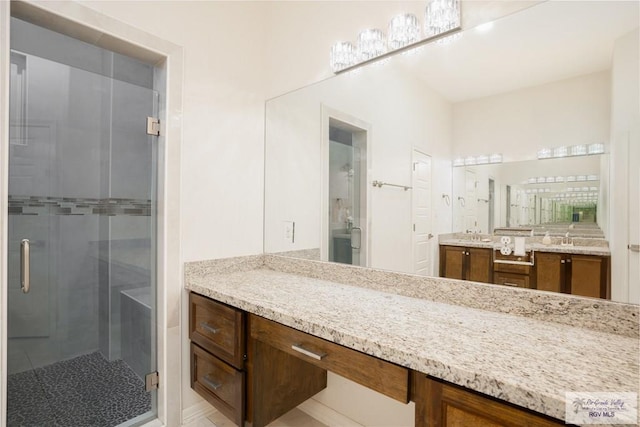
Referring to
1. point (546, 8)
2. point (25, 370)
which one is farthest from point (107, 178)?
point (546, 8)

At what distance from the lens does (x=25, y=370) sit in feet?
5.12

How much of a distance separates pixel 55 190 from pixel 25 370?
0.93 m

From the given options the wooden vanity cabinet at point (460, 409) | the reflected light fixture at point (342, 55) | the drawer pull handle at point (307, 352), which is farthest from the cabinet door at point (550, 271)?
the reflected light fixture at point (342, 55)

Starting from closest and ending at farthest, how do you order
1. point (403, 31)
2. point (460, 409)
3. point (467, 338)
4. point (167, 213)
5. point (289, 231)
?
point (460, 409) → point (467, 338) → point (403, 31) → point (167, 213) → point (289, 231)

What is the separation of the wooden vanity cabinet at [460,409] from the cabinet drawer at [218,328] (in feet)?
2.76

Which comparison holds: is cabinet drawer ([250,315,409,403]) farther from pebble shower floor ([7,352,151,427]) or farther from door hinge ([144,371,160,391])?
pebble shower floor ([7,352,151,427])

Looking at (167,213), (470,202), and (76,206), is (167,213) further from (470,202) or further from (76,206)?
(470,202)

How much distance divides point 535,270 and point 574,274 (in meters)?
0.12

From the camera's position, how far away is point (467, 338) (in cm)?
96

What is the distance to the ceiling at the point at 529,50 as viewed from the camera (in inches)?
42.6

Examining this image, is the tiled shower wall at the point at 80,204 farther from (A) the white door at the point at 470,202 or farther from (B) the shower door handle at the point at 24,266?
(A) the white door at the point at 470,202

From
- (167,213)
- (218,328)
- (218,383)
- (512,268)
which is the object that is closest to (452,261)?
(512,268)

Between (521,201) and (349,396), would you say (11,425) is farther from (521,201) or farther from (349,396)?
(521,201)

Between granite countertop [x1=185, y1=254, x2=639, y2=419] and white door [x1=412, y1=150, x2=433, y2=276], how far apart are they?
0.11 metres
